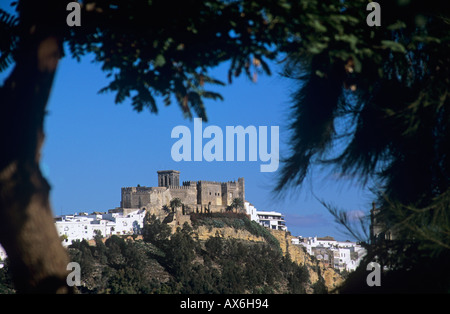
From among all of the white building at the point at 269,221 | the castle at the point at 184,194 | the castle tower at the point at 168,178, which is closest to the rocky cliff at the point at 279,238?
the castle at the point at 184,194

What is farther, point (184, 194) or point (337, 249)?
point (184, 194)

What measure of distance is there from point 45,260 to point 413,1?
149 inches

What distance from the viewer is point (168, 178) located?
51.1 metres

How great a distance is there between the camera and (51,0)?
Answer: 11.3ft

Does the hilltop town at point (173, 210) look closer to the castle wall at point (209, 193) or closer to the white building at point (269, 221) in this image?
the castle wall at point (209, 193)

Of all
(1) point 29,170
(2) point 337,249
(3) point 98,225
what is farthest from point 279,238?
(1) point 29,170

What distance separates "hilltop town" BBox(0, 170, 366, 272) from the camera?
37.8m

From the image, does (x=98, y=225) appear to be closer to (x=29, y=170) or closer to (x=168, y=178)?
(x=168, y=178)

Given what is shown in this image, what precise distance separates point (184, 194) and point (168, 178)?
7.34 feet

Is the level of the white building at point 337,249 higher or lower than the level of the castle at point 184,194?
lower

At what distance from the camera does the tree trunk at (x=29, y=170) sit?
9.98ft
